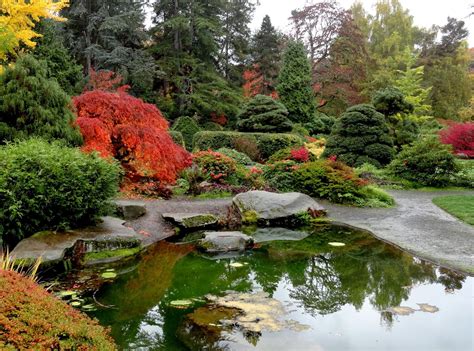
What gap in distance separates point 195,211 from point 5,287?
230 inches

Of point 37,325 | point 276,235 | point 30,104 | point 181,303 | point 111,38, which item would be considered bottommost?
point 276,235

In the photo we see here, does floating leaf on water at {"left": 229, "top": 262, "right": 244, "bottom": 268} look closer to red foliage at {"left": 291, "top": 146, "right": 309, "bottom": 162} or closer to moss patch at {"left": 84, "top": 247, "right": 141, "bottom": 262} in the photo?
moss patch at {"left": 84, "top": 247, "right": 141, "bottom": 262}

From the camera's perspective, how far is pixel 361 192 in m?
9.63

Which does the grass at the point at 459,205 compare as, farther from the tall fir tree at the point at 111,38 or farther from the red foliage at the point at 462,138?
the tall fir tree at the point at 111,38

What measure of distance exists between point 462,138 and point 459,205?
670 centimetres

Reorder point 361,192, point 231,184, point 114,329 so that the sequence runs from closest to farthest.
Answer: point 114,329
point 361,192
point 231,184

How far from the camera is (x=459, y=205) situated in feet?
29.2

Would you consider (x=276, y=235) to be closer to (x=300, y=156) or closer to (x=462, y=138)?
(x=300, y=156)

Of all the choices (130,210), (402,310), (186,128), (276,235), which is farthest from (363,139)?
(402,310)

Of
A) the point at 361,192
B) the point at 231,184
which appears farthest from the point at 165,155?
the point at 361,192

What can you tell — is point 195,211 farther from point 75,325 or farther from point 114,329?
point 75,325

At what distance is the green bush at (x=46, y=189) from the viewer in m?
5.17

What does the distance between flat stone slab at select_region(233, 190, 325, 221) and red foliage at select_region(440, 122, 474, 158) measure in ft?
28.0

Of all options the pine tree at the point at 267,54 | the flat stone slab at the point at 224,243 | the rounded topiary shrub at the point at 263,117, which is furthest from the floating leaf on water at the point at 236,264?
the pine tree at the point at 267,54
